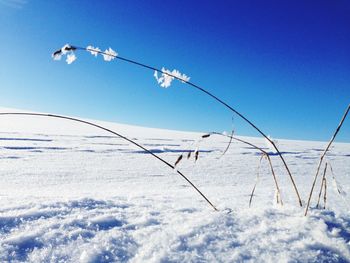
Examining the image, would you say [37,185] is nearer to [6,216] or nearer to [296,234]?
[6,216]

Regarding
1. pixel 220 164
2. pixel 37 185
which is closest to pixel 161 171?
pixel 220 164

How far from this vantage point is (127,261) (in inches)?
34.3

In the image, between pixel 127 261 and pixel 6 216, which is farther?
pixel 6 216

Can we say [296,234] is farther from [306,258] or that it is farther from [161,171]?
[161,171]

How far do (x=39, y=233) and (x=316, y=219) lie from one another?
0.93 metres

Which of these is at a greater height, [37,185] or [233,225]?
[233,225]

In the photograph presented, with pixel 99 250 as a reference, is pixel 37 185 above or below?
below

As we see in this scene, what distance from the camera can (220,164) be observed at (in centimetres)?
564

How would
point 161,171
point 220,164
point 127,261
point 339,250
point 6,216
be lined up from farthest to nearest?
point 220,164, point 161,171, point 6,216, point 339,250, point 127,261

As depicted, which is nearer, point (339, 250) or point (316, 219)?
point (339, 250)

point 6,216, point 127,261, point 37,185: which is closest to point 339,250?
point 127,261

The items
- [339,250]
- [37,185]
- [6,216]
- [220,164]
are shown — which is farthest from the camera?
[220,164]

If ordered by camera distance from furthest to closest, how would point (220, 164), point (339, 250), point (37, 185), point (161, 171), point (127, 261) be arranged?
point (220, 164), point (161, 171), point (37, 185), point (339, 250), point (127, 261)

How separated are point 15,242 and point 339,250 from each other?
917 millimetres
